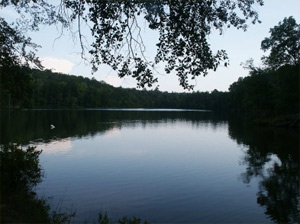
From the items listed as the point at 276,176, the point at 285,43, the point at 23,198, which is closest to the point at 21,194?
the point at 23,198

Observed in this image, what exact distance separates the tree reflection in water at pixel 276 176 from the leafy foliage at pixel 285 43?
68.0ft

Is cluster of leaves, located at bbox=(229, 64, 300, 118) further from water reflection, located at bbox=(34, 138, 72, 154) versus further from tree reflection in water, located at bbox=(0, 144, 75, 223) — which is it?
tree reflection in water, located at bbox=(0, 144, 75, 223)

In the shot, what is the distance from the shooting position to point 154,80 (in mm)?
8055

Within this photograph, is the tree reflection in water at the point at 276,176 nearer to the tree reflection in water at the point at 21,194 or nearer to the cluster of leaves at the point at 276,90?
the tree reflection in water at the point at 21,194

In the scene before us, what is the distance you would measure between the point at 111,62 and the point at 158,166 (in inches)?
530

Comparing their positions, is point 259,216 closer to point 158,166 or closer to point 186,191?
point 186,191

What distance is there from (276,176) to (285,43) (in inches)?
1350

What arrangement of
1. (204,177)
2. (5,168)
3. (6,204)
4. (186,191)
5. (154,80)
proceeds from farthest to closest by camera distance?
1. (204,177)
2. (186,191)
3. (5,168)
4. (6,204)
5. (154,80)

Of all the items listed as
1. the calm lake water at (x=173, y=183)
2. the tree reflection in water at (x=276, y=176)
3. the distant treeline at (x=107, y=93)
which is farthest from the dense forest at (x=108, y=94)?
the tree reflection in water at (x=276, y=176)

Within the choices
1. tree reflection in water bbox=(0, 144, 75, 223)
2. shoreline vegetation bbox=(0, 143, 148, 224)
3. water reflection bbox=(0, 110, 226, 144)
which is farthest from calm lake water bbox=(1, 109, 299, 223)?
water reflection bbox=(0, 110, 226, 144)

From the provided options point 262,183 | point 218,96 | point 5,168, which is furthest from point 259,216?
point 218,96

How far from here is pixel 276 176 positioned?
17.8m

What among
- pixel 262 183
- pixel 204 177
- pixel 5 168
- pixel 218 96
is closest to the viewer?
pixel 5 168

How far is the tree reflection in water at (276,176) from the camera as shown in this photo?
471 inches
